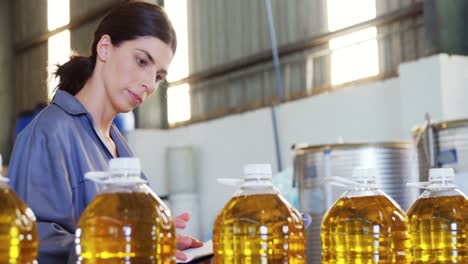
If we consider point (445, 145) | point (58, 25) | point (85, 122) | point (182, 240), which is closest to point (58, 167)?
point (85, 122)

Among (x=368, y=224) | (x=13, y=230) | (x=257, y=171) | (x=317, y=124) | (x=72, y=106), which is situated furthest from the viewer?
(x=317, y=124)

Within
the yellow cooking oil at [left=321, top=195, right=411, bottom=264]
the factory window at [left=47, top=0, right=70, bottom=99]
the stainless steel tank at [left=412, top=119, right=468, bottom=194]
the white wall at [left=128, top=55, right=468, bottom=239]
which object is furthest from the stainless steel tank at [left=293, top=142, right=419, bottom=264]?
the factory window at [left=47, top=0, right=70, bottom=99]

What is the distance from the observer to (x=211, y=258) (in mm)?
1374

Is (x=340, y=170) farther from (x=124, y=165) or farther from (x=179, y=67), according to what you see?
(x=179, y=67)

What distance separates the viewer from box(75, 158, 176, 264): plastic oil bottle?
1.10 meters

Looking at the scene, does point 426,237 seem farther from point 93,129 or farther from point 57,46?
point 57,46

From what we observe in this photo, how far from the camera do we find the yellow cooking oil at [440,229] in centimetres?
144

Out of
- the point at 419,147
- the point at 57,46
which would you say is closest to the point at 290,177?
the point at 419,147

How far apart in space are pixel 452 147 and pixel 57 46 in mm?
8026

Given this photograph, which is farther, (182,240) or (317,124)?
(317,124)

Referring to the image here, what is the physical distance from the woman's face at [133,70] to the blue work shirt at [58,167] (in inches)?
4.7

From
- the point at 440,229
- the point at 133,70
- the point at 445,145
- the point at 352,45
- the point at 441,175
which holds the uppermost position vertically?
the point at 352,45

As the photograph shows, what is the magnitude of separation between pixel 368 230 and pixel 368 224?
11 mm

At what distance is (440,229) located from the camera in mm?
1445
